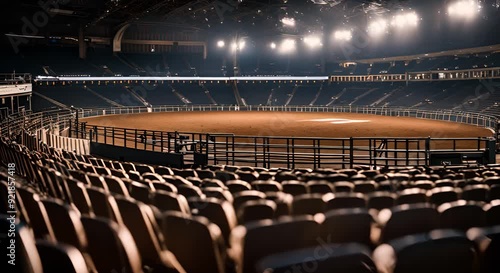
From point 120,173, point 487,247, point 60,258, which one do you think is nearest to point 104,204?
point 60,258

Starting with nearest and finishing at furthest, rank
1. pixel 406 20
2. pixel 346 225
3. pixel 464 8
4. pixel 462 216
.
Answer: pixel 346 225 < pixel 462 216 < pixel 464 8 < pixel 406 20

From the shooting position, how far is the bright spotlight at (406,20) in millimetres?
45938

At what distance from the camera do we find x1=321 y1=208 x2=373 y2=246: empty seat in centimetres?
340

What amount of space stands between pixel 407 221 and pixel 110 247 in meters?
2.50

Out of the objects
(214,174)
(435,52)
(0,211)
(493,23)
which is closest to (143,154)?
(214,174)

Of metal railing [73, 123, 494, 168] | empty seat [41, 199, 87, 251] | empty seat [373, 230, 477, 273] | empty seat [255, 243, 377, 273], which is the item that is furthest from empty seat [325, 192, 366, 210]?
metal railing [73, 123, 494, 168]

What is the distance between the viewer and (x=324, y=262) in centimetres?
209

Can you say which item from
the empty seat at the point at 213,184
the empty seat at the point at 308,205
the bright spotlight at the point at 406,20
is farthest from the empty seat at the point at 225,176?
the bright spotlight at the point at 406,20

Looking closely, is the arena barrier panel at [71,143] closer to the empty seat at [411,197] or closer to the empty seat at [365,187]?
the empty seat at [365,187]

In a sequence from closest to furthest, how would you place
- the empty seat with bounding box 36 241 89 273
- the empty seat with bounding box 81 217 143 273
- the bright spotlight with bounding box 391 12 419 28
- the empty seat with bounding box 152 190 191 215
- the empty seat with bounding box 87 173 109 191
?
the empty seat with bounding box 36 241 89 273
the empty seat with bounding box 81 217 143 273
the empty seat with bounding box 152 190 191 215
the empty seat with bounding box 87 173 109 191
the bright spotlight with bounding box 391 12 419 28

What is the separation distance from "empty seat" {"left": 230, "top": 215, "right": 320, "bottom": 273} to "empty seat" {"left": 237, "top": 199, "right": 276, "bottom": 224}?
112cm

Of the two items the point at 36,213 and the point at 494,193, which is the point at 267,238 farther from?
the point at 494,193

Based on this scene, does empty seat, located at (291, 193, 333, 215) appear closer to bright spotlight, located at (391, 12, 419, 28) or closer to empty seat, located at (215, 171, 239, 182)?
empty seat, located at (215, 171, 239, 182)

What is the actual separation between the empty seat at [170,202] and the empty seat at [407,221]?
1988 millimetres
